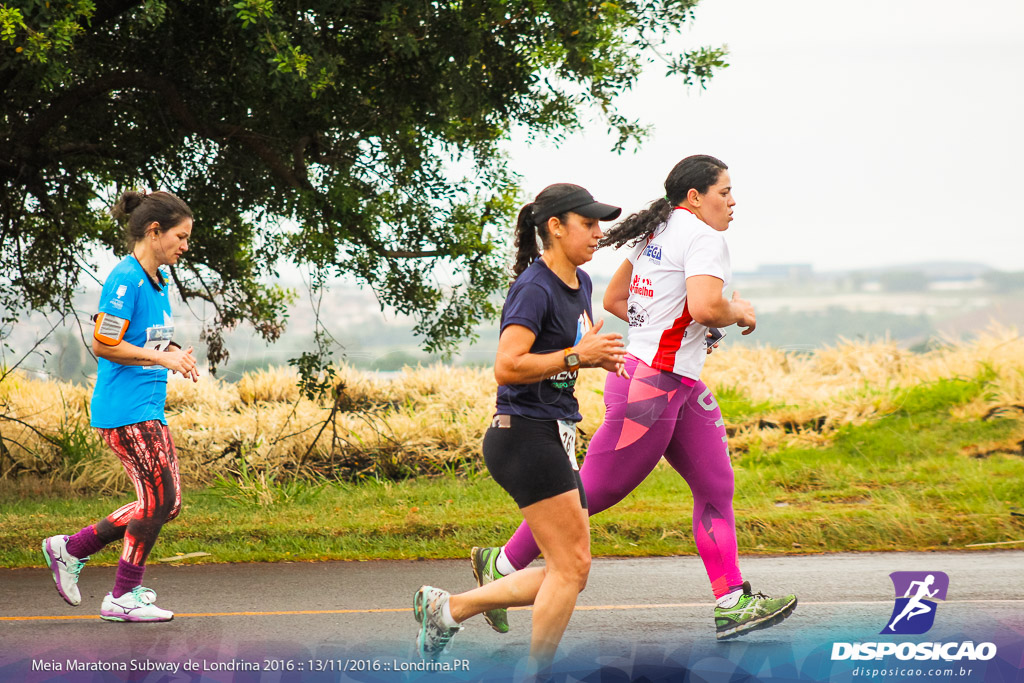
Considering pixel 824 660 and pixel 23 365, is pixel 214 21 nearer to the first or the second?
pixel 23 365

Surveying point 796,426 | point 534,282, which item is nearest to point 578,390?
point 796,426

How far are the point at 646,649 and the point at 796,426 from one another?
7472 millimetres

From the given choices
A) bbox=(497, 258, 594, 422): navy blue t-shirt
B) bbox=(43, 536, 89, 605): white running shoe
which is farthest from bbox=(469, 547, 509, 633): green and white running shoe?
bbox=(43, 536, 89, 605): white running shoe

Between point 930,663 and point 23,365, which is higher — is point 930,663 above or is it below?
below

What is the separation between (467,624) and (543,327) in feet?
7.41

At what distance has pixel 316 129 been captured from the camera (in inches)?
350

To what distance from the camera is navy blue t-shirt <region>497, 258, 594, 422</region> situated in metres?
3.79

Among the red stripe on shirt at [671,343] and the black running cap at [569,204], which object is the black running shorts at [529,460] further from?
the red stripe on shirt at [671,343]

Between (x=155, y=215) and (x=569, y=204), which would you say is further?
(x=155, y=215)

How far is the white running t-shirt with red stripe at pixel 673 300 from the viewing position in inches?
179

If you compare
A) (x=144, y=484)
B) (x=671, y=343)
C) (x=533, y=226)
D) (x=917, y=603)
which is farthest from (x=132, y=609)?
(x=917, y=603)

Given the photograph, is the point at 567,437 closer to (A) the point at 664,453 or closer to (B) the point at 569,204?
(B) the point at 569,204

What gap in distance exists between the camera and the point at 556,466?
12.4ft

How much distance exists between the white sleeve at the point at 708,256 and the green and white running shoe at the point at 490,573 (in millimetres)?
1592
